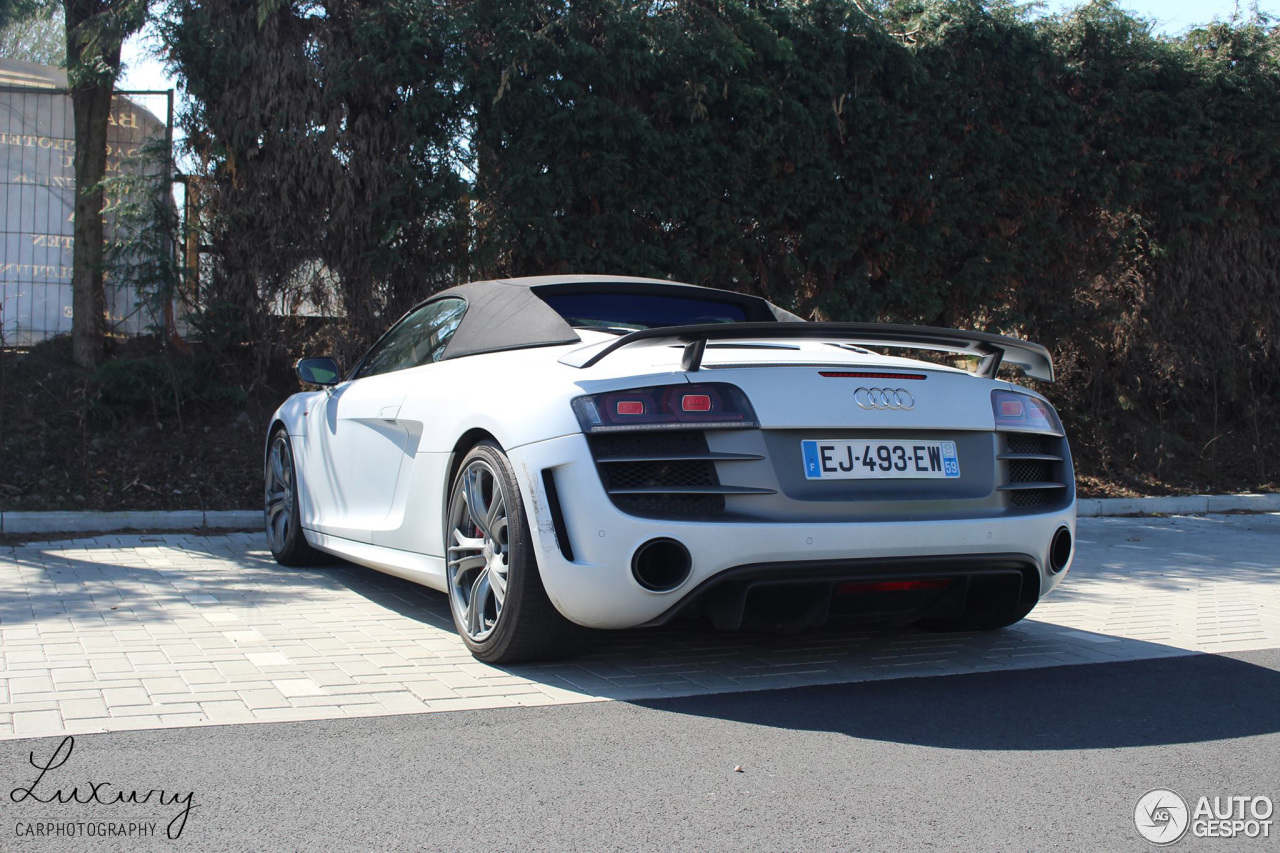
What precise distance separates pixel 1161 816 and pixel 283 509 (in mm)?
4828

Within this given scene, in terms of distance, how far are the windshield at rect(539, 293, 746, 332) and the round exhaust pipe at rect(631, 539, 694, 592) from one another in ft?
4.17

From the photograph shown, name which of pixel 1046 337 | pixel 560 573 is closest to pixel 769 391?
pixel 560 573

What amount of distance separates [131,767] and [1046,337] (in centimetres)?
980

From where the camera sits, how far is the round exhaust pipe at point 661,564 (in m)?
3.51

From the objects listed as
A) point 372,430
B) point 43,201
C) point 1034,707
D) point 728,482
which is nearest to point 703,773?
point 728,482

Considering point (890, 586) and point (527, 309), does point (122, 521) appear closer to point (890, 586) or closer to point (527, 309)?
point (527, 309)

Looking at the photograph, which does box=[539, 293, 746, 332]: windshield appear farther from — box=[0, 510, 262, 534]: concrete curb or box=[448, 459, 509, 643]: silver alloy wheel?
box=[0, 510, 262, 534]: concrete curb

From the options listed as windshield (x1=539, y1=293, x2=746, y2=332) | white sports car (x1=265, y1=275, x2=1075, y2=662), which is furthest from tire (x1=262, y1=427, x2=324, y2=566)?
windshield (x1=539, y1=293, x2=746, y2=332)

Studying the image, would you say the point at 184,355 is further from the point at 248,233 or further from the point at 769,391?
the point at 769,391

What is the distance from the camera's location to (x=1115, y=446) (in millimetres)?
11375

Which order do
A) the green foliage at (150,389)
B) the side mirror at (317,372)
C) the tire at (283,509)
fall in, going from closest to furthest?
1. the side mirror at (317,372)
2. the tire at (283,509)
3. the green foliage at (150,389)

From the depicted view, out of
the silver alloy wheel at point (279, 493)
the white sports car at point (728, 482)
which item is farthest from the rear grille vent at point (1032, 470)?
the silver alloy wheel at point (279, 493)

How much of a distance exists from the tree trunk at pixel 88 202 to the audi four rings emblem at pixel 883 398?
7.38m

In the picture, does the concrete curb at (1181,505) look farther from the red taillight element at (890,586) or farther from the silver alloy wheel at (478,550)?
the silver alloy wheel at (478,550)
